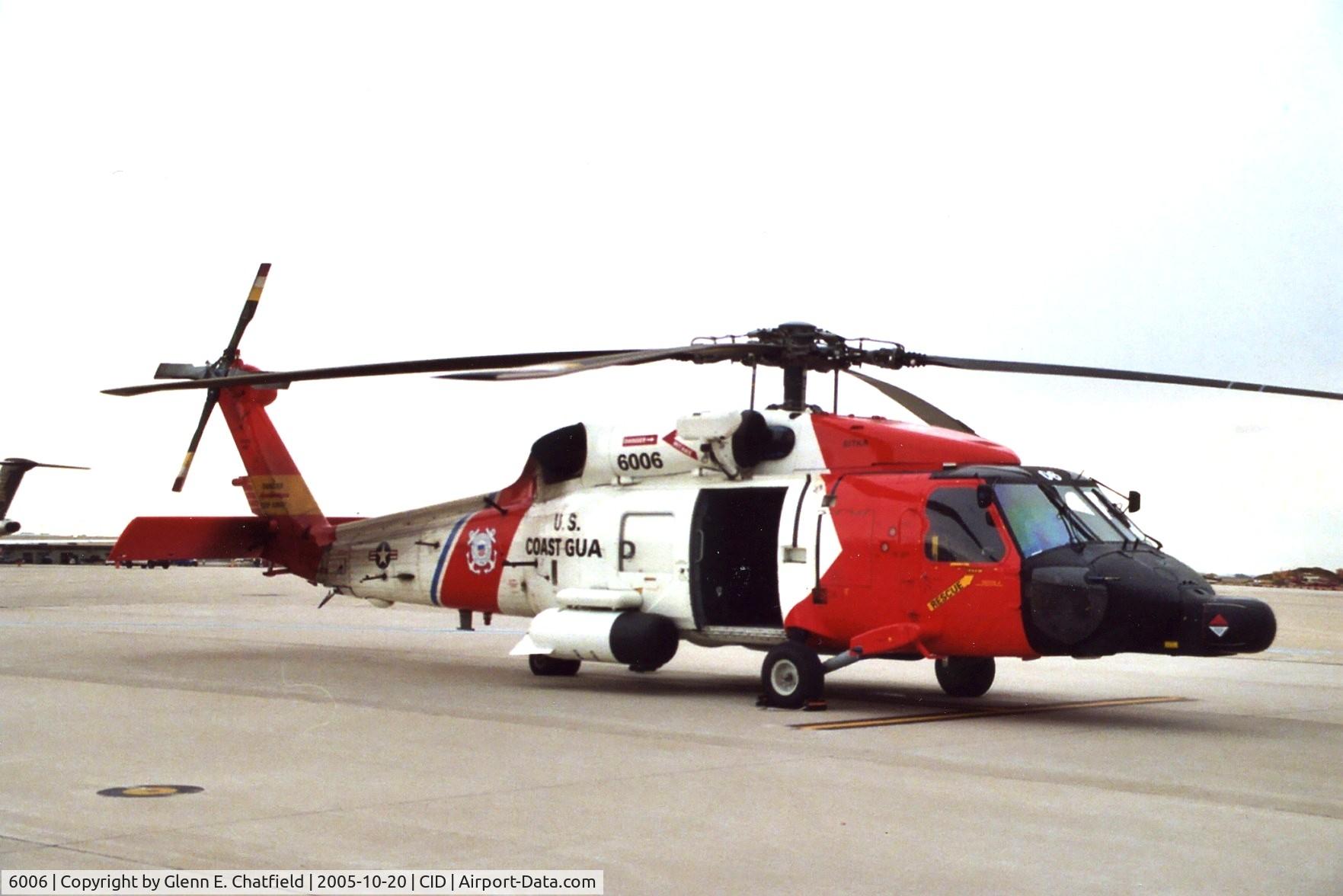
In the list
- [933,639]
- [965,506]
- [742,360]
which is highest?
[742,360]

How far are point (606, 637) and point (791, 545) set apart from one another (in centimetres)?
222

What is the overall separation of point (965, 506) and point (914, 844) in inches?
228

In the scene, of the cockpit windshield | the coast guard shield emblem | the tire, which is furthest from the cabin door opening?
the coast guard shield emblem

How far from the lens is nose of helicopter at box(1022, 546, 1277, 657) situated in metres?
11.3

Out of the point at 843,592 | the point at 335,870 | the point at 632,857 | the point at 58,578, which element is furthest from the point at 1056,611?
the point at 58,578

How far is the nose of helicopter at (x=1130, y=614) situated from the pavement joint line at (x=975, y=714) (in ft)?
4.20

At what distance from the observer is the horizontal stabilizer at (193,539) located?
695 inches

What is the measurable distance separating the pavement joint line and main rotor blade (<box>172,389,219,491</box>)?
9.34 meters

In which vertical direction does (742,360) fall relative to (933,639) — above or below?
above

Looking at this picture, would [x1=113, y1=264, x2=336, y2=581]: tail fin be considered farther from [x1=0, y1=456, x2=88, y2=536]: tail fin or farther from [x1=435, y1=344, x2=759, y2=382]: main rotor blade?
[x1=0, y1=456, x2=88, y2=536]: tail fin

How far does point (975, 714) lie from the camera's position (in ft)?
42.2

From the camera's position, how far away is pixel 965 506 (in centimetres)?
1234

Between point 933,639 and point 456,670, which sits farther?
point 456,670

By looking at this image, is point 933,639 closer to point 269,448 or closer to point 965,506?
point 965,506
